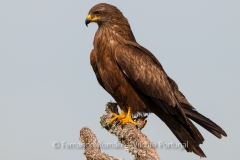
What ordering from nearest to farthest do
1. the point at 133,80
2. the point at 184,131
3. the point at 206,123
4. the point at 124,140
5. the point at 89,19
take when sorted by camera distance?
the point at 124,140 → the point at 206,123 → the point at 133,80 → the point at 184,131 → the point at 89,19

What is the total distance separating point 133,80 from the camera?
31.2 feet

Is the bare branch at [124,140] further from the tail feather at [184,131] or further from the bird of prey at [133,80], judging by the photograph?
the tail feather at [184,131]

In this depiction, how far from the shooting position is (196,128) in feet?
31.0

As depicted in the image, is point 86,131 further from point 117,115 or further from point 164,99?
point 164,99

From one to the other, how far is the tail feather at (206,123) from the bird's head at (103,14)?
2.35 metres

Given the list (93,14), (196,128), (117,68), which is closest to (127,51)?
(117,68)

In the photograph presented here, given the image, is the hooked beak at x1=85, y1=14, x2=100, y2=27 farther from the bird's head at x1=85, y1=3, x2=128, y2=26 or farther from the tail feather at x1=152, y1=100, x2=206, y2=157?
the tail feather at x1=152, y1=100, x2=206, y2=157

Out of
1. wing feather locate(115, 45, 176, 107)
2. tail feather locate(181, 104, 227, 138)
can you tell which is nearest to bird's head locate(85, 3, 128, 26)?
wing feather locate(115, 45, 176, 107)

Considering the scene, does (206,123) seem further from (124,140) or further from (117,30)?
(117,30)

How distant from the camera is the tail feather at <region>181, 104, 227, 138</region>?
9.04m

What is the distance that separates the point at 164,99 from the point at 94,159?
327 cm

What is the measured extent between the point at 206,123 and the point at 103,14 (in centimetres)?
294

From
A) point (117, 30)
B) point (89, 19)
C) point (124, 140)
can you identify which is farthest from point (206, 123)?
point (89, 19)

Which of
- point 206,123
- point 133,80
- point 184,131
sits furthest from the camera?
point 184,131
